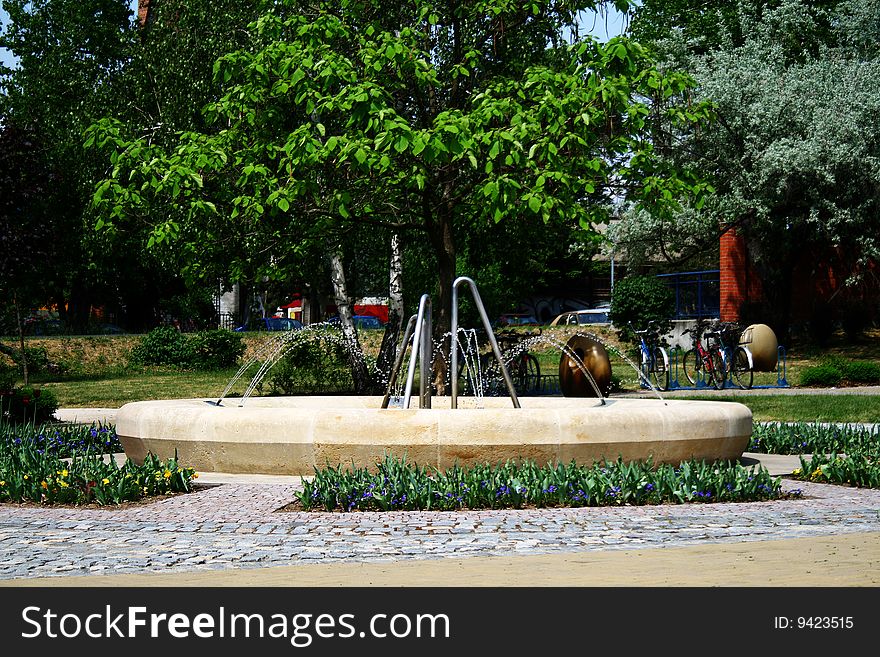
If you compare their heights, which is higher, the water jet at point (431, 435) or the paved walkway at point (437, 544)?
the water jet at point (431, 435)

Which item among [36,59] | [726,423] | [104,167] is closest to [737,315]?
[104,167]

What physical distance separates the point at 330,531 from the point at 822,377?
18.2 meters

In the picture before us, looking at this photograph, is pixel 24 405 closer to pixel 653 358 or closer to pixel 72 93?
pixel 653 358

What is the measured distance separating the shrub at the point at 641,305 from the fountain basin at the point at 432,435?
15.8 metres

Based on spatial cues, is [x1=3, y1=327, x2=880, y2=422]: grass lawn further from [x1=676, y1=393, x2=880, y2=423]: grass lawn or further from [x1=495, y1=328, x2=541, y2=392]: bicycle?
[x1=495, y1=328, x2=541, y2=392]: bicycle

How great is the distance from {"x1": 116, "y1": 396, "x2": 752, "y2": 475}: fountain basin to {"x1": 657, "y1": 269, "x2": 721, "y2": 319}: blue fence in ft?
82.4

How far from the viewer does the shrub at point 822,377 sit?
23156 millimetres

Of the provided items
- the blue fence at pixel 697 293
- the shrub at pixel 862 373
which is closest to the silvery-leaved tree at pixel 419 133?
the shrub at pixel 862 373

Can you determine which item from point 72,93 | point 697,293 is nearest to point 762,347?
point 697,293

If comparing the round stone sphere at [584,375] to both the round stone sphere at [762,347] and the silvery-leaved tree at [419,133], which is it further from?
the round stone sphere at [762,347]

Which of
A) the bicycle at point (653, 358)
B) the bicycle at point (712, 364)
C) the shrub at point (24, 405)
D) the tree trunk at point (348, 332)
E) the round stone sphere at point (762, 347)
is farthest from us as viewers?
the round stone sphere at point (762, 347)

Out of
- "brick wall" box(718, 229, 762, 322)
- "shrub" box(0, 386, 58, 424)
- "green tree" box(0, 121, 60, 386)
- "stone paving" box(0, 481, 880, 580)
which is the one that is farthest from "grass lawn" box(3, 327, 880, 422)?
"stone paving" box(0, 481, 880, 580)

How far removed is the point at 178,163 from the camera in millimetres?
15352

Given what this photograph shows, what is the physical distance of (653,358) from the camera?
974 inches
